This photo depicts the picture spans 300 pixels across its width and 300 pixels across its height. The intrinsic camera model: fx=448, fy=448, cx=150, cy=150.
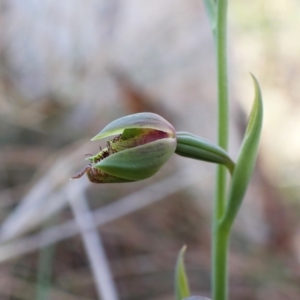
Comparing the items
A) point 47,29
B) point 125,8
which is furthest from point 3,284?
point 125,8

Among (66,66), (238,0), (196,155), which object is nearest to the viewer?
(196,155)

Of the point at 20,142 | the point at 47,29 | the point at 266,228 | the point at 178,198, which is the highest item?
the point at 47,29

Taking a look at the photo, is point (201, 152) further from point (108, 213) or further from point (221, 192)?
point (108, 213)

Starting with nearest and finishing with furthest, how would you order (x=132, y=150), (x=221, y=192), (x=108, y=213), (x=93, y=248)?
1. (x=132, y=150)
2. (x=221, y=192)
3. (x=93, y=248)
4. (x=108, y=213)

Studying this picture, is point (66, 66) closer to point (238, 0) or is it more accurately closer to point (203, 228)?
point (203, 228)

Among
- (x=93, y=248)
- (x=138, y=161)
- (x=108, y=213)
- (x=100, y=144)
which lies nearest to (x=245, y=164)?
(x=138, y=161)

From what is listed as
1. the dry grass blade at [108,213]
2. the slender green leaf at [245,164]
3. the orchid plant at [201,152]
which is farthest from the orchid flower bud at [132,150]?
the dry grass blade at [108,213]

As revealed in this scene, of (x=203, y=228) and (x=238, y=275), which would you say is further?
(x=203, y=228)
